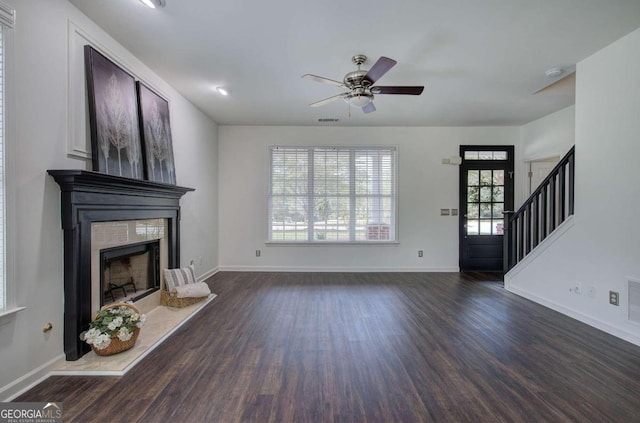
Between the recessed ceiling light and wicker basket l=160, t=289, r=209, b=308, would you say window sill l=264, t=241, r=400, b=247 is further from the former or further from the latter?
the recessed ceiling light

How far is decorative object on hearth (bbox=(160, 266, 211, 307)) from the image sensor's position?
11.1ft

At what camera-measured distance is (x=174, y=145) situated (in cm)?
384

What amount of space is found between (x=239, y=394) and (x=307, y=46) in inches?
118

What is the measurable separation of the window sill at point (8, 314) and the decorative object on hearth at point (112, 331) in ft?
1.61

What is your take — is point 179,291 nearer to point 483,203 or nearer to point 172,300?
point 172,300

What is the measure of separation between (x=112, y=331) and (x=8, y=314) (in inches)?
24.9

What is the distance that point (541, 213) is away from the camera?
149 inches

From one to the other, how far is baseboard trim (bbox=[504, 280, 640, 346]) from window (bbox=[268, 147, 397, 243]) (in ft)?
7.18

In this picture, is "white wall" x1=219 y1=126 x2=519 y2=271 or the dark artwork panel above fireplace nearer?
the dark artwork panel above fireplace

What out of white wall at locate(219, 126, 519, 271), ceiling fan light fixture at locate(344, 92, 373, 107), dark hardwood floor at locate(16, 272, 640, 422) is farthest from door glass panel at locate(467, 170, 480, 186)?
ceiling fan light fixture at locate(344, 92, 373, 107)

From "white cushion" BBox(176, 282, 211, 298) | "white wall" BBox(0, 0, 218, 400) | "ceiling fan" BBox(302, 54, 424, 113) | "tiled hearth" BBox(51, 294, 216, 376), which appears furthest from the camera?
"white cushion" BBox(176, 282, 211, 298)

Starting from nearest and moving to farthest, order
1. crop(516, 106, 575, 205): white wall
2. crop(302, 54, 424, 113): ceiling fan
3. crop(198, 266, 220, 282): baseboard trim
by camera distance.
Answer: crop(302, 54, 424, 113): ceiling fan → crop(516, 106, 575, 205): white wall → crop(198, 266, 220, 282): baseboard trim

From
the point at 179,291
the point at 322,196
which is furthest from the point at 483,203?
the point at 179,291

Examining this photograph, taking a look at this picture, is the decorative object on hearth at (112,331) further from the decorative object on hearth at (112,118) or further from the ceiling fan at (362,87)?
the ceiling fan at (362,87)
